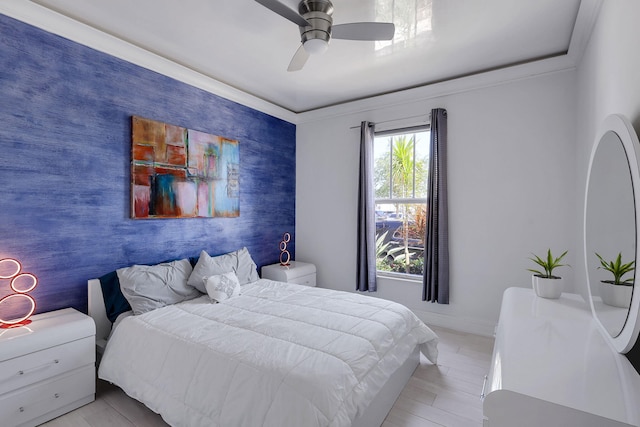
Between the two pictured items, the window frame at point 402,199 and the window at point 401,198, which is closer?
the window frame at point 402,199

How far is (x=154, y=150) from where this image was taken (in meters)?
2.91

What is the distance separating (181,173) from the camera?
10.3ft

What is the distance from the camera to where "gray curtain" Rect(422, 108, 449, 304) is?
3.42 metres

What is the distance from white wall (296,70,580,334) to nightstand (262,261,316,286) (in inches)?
37.2

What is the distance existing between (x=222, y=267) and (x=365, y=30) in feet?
7.92

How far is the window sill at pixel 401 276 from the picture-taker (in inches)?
149

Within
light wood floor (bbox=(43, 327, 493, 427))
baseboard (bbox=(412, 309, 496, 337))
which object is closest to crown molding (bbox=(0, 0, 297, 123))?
light wood floor (bbox=(43, 327, 493, 427))

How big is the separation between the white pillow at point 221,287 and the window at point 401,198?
2.04 m

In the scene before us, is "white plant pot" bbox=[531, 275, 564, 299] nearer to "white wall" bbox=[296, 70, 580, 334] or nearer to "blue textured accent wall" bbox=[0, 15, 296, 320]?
"white wall" bbox=[296, 70, 580, 334]

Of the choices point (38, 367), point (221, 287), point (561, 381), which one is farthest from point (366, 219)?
point (38, 367)

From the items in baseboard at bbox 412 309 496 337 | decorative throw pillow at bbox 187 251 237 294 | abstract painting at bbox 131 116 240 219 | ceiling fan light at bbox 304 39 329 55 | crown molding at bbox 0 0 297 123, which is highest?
crown molding at bbox 0 0 297 123

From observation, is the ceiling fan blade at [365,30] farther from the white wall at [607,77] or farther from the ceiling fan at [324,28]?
the white wall at [607,77]

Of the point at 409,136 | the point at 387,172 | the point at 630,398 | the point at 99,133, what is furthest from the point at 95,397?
the point at 409,136

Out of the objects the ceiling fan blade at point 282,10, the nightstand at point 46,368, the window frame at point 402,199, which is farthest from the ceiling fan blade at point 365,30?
the nightstand at point 46,368
